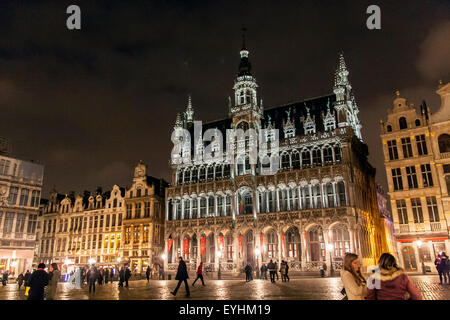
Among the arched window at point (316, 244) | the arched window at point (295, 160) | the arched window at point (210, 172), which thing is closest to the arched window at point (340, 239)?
the arched window at point (316, 244)

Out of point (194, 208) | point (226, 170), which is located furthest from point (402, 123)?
point (194, 208)

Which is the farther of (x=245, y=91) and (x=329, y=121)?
(x=245, y=91)

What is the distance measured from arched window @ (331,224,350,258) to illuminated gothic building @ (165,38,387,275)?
115 millimetres

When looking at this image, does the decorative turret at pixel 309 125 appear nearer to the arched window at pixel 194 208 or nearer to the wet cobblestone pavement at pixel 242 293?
the arched window at pixel 194 208

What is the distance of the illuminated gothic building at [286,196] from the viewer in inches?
1699

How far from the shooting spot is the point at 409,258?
3781cm

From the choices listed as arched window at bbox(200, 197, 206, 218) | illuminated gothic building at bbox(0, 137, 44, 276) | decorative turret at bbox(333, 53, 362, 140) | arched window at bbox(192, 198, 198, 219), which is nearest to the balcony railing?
decorative turret at bbox(333, 53, 362, 140)

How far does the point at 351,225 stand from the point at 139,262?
33.6 meters

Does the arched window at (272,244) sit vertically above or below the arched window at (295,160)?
below

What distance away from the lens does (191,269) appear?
5000 centimetres

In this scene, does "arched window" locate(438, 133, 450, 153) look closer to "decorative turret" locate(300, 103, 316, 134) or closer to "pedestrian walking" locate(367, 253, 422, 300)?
"decorative turret" locate(300, 103, 316, 134)

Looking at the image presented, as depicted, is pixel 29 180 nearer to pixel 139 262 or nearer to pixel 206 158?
pixel 139 262

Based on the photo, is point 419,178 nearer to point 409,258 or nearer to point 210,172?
point 409,258

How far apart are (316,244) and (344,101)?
18910mm
